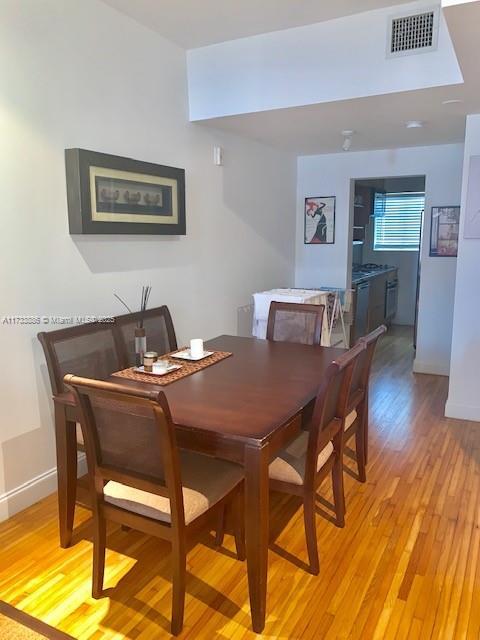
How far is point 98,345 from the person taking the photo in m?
2.61

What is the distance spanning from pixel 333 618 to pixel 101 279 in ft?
6.71

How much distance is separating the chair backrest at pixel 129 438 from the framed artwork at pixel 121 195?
1.24 metres

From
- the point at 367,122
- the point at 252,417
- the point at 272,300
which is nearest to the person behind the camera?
the point at 252,417

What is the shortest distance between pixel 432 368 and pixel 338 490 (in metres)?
2.97

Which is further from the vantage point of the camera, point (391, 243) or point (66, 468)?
point (391, 243)

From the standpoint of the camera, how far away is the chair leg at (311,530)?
2.01 meters

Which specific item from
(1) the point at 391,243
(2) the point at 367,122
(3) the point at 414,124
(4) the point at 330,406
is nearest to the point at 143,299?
(4) the point at 330,406

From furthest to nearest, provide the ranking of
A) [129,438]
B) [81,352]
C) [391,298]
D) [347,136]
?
[391,298]
[347,136]
[81,352]
[129,438]

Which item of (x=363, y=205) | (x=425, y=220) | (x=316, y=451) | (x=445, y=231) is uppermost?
(x=363, y=205)

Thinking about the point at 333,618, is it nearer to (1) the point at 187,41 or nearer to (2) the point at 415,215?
(1) the point at 187,41

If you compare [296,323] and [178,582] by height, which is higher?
[296,323]

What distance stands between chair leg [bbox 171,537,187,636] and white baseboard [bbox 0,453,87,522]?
3.84 feet

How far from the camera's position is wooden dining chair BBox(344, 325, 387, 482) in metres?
2.50

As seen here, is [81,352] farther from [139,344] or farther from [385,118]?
[385,118]
